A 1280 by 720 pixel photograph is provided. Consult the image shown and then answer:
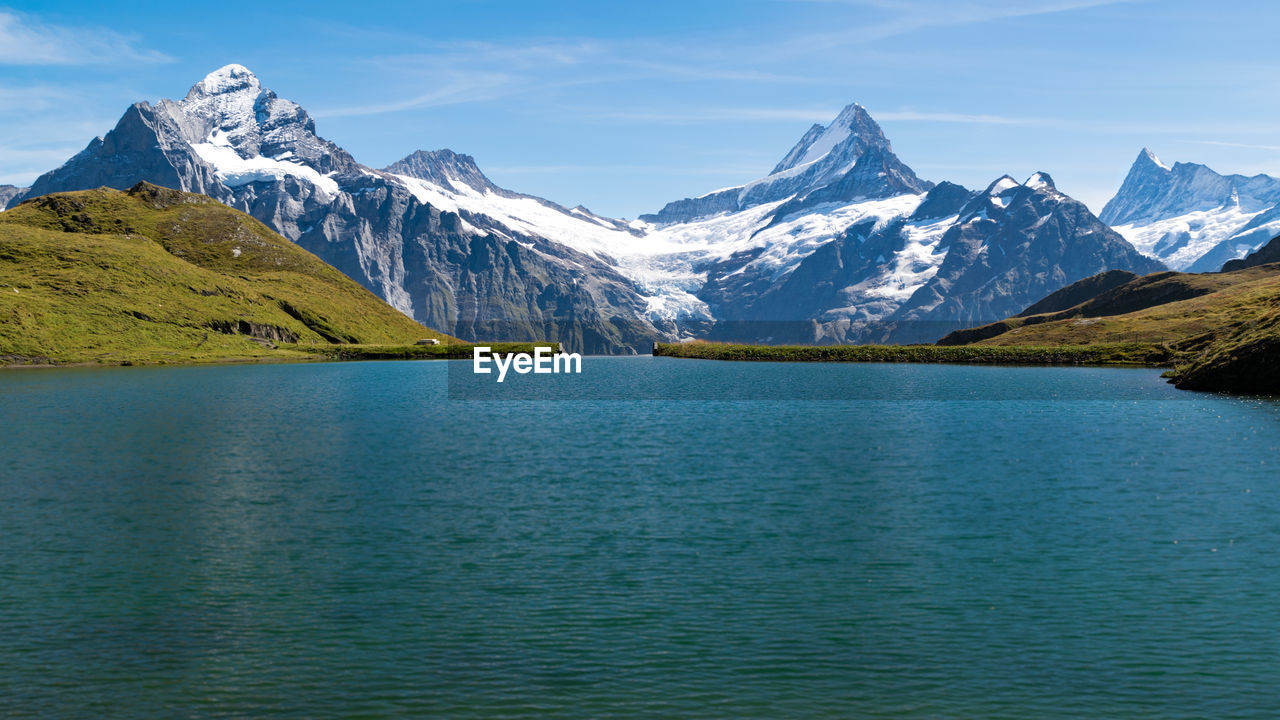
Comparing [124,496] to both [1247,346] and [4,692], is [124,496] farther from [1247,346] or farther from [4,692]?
[1247,346]

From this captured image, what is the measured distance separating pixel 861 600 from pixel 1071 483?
1294 inches

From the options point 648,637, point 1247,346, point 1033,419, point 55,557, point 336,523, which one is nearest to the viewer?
point 648,637

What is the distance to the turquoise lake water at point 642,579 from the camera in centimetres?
2803

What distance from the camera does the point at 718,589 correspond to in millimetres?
37812

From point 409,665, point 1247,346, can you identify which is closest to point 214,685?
point 409,665

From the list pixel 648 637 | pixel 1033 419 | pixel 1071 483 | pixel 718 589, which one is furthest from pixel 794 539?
pixel 1033 419

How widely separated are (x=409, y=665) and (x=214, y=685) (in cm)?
556

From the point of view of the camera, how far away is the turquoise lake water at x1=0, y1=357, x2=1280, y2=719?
28031 millimetres

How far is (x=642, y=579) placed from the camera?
129 feet

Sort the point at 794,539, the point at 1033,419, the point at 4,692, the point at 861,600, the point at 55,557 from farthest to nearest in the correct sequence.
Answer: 1. the point at 1033,419
2. the point at 794,539
3. the point at 55,557
4. the point at 861,600
5. the point at 4,692

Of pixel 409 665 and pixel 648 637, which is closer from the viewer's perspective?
pixel 409 665

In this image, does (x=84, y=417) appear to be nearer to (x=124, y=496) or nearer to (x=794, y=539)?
(x=124, y=496)

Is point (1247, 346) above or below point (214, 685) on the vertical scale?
above

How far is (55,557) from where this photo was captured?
42812 millimetres
